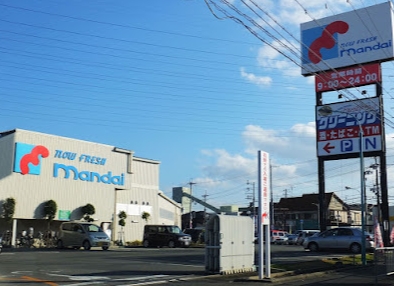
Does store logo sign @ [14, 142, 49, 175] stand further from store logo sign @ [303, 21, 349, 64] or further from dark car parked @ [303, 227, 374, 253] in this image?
store logo sign @ [303, 21, 349, 64]

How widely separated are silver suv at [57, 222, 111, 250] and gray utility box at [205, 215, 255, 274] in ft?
52.2

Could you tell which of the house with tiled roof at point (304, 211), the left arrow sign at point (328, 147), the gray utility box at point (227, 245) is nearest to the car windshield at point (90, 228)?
the gray utility box at point (227, 245)

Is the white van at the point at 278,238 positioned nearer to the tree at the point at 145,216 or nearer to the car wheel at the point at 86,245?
the tree at the point at 145,216

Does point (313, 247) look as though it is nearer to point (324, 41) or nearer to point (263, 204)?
point (263, 204)

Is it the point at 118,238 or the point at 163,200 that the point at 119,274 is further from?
the point at 163,200

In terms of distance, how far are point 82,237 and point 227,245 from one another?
17427 mm

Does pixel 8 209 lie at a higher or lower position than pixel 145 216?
higher

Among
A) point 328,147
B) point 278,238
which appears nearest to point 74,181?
point 328,147

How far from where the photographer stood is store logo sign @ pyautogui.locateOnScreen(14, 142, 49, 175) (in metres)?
32.5

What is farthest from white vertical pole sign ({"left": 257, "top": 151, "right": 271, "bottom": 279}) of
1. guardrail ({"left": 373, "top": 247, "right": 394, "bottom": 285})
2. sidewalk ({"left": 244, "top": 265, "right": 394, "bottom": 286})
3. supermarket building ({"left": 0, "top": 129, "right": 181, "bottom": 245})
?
supermarket building ({"left": 0, "top": 129, "right": 181, "bottom": 245})

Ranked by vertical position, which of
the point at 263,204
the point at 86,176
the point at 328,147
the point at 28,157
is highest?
the point at 328,147

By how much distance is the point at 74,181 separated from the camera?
120 ft

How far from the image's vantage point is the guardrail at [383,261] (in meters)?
13.5

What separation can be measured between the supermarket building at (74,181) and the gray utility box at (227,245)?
2112 cm
